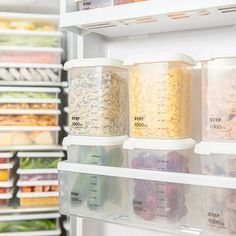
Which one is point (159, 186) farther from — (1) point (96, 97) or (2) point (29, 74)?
(2) point (29, 74)

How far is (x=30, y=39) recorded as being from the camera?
123 cm

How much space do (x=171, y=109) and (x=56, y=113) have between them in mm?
551

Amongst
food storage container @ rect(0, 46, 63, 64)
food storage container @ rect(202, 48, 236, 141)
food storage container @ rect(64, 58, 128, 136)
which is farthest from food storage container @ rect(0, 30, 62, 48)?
food storage container @ rect(202, 48, 236, 141)

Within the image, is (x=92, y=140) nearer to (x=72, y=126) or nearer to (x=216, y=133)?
(x=72, y=126)

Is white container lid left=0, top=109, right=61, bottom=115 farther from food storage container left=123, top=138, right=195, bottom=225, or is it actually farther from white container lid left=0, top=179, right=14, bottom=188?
food storage container left=123, top=138, right=195, bottom=225

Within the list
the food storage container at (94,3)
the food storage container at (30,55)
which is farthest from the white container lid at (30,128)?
the food storage container at (94,3)

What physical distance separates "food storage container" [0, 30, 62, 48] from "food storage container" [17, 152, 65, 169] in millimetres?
363

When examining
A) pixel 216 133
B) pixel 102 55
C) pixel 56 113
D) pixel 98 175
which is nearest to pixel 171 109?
pixel 216 133

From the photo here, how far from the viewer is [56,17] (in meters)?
1.21

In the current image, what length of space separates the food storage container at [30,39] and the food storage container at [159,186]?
0.57 metres

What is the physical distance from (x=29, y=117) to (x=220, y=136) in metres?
0.71

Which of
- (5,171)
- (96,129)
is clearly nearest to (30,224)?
(5,171)

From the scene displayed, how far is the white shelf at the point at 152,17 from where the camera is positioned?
0.77m

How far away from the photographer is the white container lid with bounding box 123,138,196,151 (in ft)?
2.55
